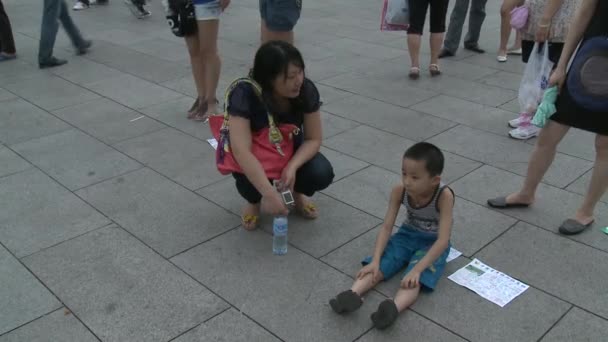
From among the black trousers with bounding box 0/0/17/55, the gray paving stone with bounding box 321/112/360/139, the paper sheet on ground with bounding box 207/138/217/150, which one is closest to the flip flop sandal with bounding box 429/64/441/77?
the gray paving stone with bounding box 321/112/360/139

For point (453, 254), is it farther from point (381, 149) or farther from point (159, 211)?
point (159, 211)

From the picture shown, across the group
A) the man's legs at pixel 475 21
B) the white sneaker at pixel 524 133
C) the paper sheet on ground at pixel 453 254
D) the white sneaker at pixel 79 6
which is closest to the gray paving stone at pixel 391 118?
the white sneaker at pixel 524 133

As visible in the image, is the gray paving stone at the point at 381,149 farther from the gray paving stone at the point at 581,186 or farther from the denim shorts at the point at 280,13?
the denim shorts at the point at 280,13

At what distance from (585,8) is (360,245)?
1735 mm

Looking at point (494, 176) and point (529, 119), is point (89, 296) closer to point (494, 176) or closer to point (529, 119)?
point (494, 176)

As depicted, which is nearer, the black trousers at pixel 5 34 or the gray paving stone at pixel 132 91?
the gray paving stone at pixel 132 91

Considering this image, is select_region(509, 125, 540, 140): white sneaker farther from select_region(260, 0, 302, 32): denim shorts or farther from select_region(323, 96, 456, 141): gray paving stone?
select_region(260, 0, 302, 32): denim shorts

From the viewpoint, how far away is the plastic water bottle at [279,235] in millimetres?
3053

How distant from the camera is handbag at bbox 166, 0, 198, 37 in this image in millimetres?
4766

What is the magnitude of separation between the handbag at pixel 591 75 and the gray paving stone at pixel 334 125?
204 centimetres

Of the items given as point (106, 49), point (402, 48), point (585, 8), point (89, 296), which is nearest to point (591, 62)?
point (585, 8)

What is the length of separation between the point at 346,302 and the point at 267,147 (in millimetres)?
982

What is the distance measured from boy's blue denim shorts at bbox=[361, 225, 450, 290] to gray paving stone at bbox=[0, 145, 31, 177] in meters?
2.65

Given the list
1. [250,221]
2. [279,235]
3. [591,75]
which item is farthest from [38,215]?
[591,75]
